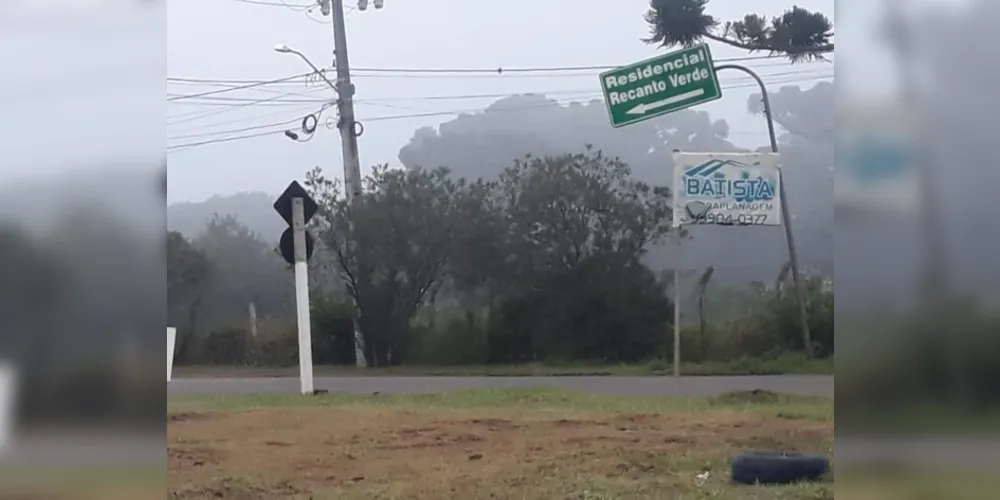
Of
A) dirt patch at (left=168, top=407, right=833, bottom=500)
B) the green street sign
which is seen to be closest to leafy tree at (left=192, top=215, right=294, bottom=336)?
dirt patch at (left=168, top=407, right=833, bottom=500)

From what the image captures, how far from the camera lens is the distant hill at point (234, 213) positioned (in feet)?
11.0

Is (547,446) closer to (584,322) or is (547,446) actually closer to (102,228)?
(584,322)

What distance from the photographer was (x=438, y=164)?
3410 mm

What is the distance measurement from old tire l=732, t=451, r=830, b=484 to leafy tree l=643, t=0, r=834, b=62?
1.39 m

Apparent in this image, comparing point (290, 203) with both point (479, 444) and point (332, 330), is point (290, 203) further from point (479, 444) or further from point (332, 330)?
point (479, 444)

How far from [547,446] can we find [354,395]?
71 cm

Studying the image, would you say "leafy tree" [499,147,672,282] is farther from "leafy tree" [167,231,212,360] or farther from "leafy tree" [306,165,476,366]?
"leafy tree" [167,231,212,360]

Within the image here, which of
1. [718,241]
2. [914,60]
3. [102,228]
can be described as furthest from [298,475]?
[914,60]

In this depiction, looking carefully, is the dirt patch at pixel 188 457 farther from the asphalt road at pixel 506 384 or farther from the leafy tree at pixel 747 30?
the leafy tree at pixel 747 30

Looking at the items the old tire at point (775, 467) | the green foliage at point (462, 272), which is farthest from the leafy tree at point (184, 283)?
the old tire at point (775, 467)

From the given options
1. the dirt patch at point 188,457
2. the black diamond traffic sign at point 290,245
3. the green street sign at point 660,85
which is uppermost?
the green street sign at point 660,85

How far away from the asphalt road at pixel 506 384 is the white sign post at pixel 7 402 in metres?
0.52

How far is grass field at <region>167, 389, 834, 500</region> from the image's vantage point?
336cm

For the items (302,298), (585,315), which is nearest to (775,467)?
(585,315)
